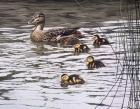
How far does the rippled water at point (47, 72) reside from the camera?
7.14m

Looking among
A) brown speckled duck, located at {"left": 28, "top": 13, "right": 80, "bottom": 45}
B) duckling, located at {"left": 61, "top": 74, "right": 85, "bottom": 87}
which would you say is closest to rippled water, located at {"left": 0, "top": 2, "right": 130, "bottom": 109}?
duckling, located at {"left": 61, "top": 74, "right": 85, "bottom": 87}

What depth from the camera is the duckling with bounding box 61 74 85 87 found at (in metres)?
8.12

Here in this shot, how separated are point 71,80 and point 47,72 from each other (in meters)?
0.91

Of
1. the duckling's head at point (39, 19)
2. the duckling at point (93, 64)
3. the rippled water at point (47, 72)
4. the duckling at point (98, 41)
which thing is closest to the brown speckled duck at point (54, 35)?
the rippled water at point (47, 72)

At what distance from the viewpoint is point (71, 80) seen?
8.27 m

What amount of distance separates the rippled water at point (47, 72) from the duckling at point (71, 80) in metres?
0.09

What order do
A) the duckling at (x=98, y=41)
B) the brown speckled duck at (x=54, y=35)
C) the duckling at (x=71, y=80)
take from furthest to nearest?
the brown speckled duck at (x=54, y=35) < the duckling at (x=98, y=41) < the duckling at (x=71, y=80)

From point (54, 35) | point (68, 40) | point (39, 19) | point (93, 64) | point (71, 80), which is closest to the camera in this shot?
point (71, 80)

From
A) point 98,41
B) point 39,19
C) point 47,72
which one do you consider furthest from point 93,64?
point 39,19

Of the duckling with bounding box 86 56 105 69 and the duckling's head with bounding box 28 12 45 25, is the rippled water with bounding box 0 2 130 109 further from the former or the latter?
the duckling's head with bounding box 28 12 45 25

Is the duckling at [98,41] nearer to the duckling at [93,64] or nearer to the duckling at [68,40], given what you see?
the duckling at [68,40]

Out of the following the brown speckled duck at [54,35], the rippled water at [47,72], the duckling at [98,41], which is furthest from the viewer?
the brown speckled duck at [54,35]

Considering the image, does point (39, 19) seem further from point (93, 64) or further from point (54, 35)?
point (93, 64)

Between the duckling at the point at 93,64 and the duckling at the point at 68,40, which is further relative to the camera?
the duckling at the point at 68,40
